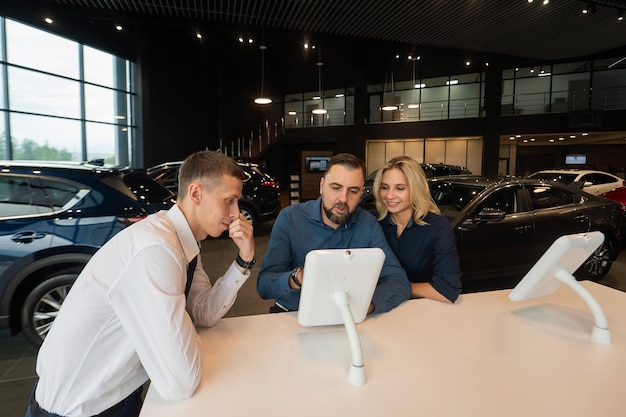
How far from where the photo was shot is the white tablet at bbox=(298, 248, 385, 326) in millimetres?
1139

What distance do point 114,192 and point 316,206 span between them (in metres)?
1.97

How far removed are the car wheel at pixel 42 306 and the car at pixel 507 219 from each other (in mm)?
3315

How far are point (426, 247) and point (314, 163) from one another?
1291 centimetres

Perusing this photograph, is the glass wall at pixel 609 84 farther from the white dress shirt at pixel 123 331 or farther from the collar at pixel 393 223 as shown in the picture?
the white dress shirt at pixel 123 331

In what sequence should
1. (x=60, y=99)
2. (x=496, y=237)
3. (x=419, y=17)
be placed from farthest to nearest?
(x=60, y=99)
(x=419, y=17)
(x=496, y=237)

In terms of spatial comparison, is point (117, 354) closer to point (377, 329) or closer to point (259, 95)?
point (377, 329)

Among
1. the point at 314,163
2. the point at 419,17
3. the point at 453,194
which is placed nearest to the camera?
the point at 453,194

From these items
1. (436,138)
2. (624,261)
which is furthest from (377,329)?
(436,138)

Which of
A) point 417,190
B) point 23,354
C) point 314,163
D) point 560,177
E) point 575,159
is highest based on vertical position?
point 575,159

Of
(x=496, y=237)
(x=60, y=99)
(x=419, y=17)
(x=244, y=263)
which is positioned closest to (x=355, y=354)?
(x=244, y=263)

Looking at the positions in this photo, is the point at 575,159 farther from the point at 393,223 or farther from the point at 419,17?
the point at 393,223

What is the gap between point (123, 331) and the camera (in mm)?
1097

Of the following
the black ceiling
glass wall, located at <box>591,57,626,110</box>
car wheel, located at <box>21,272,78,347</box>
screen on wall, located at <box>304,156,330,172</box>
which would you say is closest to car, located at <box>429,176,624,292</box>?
car wheel, located at <box>21,272,78,347</box>

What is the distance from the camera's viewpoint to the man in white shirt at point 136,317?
1.00 m
